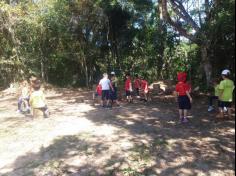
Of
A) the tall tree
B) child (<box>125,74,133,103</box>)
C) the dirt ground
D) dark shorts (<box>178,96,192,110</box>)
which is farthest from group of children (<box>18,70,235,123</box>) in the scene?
the tall tree

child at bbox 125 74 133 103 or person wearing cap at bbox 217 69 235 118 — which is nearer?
person wearing cap at bbox 217 69 235 118

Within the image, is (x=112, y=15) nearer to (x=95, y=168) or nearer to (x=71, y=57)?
(x=71, y=57)

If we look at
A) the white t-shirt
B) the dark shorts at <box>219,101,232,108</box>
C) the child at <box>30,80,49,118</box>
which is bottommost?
the dark shorts at <box>219,101,232,108</box>

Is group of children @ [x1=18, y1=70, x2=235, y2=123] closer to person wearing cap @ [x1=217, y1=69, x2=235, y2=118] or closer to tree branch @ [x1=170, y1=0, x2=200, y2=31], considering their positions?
person wearing cap @ [x1=217, y1=69, x2=235, y2=118]

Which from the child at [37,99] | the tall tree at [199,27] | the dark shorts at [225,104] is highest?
the tall tree at [199,27]

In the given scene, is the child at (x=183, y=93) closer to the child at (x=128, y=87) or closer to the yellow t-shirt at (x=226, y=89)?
the yellow t-shirt at (x=226, y=89)

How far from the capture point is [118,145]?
7.12 metres

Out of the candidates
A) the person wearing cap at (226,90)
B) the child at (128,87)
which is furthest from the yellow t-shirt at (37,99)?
the person wearing cap at (226,90)

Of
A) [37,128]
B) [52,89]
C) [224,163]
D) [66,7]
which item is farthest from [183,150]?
[52,89]

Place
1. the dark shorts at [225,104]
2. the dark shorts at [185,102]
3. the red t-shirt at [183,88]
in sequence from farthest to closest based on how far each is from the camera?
the dark shorts at [225,104] → the dark shorts at [185,102] → the red t-shirt at [183,88]

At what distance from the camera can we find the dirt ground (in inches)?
235

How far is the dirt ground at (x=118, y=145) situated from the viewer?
5973 millimetres

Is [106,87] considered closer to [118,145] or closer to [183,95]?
[183,95]

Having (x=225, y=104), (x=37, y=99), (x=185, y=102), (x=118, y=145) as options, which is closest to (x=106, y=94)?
(x=37, y=99)
